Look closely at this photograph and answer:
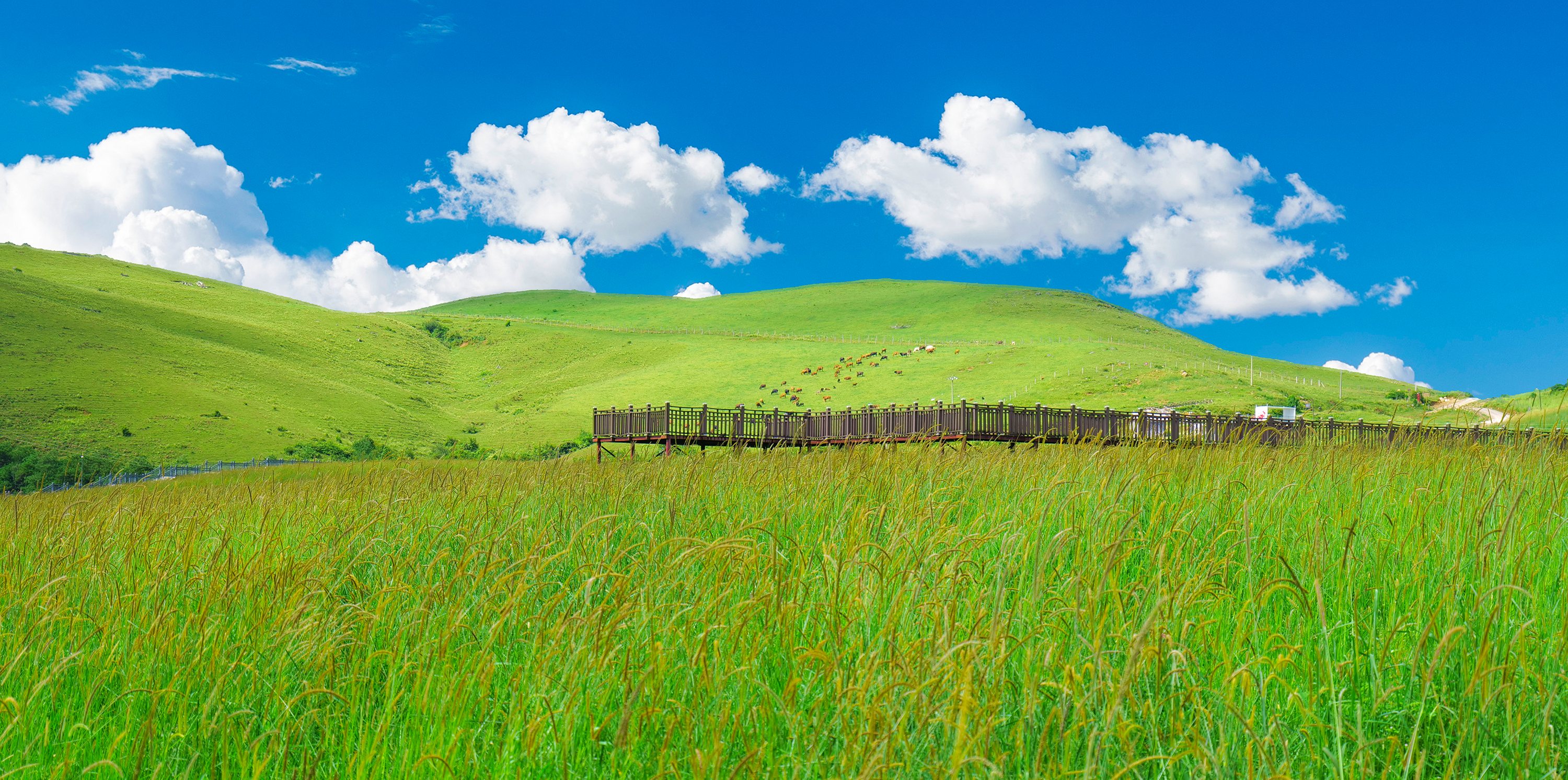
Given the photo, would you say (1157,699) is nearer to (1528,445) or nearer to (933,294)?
(1528,445)

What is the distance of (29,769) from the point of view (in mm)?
2229

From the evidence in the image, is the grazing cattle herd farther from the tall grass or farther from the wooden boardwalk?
the tall grass

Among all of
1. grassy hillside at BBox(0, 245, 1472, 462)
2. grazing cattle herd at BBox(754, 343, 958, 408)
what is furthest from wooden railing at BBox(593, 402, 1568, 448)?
grazing cattle herd at BBox(754, 343, 958, 408)

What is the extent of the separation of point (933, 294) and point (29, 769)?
442ft

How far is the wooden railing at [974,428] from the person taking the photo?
275 inches

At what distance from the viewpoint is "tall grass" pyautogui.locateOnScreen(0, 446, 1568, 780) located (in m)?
1.91

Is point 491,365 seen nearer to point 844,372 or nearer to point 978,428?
point 844,372

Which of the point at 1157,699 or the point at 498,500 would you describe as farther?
the point at 498,500

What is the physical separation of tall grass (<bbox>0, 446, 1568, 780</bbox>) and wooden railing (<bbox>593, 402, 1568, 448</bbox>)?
8.21ft

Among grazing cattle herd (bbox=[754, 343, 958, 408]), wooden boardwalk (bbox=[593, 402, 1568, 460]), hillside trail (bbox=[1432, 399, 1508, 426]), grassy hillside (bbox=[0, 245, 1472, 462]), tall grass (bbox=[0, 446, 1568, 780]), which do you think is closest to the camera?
tall grass (bbox=[0, 446, 1568, 780])

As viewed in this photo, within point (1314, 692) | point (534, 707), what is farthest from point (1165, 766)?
Result: point (534, 707)

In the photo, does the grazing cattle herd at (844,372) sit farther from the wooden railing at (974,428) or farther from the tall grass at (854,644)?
the tall grass at (854,644)

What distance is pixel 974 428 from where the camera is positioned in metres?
19.8

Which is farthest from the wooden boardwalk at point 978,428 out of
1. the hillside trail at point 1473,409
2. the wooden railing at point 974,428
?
the hillside trail at point 1473,409
